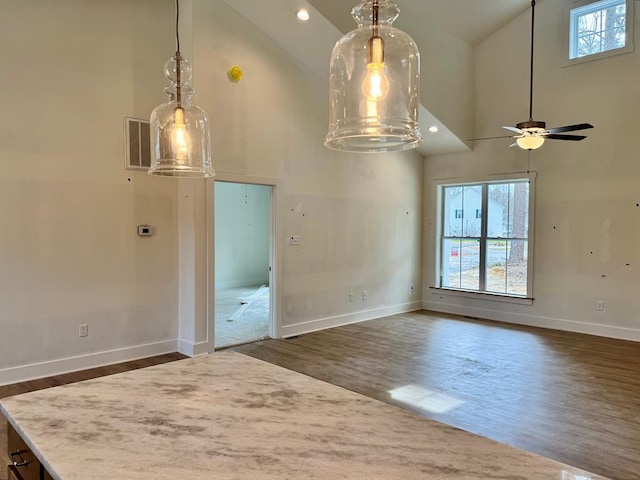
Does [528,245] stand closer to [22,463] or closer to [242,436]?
[242,436]

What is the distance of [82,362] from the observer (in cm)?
455

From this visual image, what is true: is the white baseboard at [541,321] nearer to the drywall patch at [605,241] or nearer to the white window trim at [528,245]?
the white window trim at [528,245]

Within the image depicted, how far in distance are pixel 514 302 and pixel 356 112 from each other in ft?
20.8

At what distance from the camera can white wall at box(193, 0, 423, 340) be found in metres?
5.22

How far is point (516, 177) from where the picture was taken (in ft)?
22.7

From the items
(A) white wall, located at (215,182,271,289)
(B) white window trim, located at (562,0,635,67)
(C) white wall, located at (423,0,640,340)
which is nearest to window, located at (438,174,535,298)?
(C) white wall, located at (423,0,640,340)

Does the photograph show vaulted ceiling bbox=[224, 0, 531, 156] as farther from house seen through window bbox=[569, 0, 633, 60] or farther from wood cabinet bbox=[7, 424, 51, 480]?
wood cabinet bbox=[7, 424, 51, 480]

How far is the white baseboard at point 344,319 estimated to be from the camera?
6065mm

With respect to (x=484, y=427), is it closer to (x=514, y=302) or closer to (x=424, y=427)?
(x=424, y=427)

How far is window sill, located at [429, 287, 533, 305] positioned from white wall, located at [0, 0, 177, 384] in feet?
15.3

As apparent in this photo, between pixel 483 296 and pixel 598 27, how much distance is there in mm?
4140

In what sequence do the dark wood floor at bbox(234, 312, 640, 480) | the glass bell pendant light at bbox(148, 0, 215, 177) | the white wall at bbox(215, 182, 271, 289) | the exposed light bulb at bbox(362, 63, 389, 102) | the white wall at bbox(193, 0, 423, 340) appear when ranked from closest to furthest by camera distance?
the exposed light bulb at bbox(362, 63, 389, 102)
the glass bell pendant light at bbox(148, 0, 215, 177)
the dark wood floor at bbox(234, 312, 640, 480)
the white wall at bbox(193, 0, 423, 340)
the white wall at bbox(215, 182, 271, 289)

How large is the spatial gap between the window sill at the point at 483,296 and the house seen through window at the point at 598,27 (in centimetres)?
354

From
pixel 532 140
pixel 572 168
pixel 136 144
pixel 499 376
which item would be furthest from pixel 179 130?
pixel 572 168
